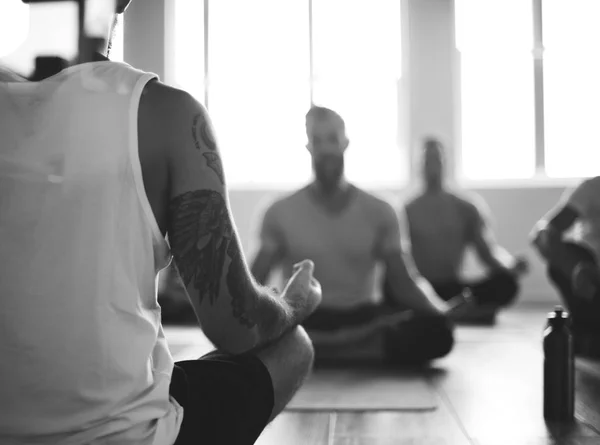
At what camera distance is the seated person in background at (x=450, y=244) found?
4.25 metres

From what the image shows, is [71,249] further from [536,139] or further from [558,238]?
[536,139]

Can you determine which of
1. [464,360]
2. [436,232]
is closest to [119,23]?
[464,360]

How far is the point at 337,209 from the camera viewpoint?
9.55ft

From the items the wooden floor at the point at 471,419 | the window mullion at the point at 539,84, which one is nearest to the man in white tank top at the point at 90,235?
the wooden floor at the point at 471,419

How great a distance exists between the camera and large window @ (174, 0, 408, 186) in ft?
19.5

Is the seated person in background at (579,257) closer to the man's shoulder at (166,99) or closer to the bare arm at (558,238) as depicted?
the bare arm at (558,238)

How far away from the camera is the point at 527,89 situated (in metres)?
5.79

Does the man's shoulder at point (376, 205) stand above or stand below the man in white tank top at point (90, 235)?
above

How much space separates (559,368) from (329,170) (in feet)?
4.73

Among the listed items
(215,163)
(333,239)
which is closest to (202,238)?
(215,163)

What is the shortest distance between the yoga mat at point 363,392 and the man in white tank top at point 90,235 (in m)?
1.08

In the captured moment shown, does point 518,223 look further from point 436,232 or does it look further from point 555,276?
point 555,276

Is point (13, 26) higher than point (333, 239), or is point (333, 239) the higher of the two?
point (13, 26)

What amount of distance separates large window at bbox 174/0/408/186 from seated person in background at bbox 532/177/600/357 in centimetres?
297
